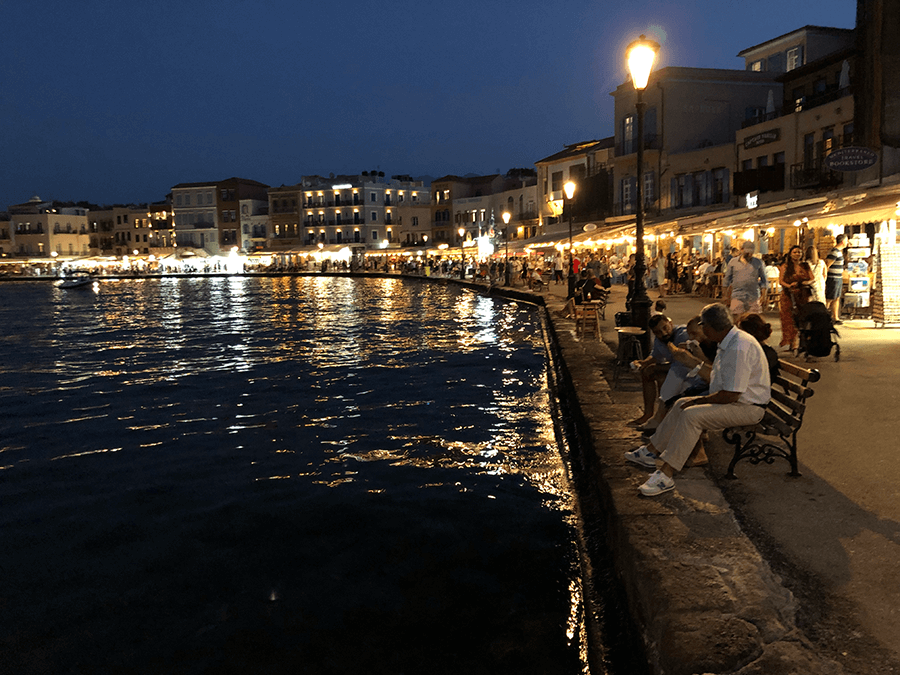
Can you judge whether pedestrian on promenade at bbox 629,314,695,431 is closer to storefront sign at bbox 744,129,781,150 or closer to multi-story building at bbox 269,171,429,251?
storefront sign at bbox 744,129,781,150

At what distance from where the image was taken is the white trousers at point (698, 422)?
4879 millimetres

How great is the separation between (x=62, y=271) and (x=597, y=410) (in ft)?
340

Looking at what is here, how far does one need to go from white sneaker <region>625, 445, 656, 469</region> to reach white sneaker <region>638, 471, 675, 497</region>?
23.4 inches

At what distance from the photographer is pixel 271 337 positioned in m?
19.4

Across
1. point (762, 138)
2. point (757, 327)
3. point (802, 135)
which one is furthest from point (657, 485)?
point (762, 138)

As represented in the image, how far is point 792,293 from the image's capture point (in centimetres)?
1040

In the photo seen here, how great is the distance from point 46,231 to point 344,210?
1710 inches

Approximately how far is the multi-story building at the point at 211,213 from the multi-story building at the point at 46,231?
726 inches

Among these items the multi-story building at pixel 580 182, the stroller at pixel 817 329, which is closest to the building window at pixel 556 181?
the multi-story building at pixel 580 182

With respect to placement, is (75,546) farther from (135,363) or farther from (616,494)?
(135,363)

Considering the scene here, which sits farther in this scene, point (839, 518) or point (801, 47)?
point (801, 47)

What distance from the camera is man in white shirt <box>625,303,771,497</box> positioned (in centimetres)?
487

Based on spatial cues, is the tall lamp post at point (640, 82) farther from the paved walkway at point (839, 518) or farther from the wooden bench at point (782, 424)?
the wooden bench at point (782, 424)

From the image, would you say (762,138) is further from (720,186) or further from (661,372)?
(661,372)
